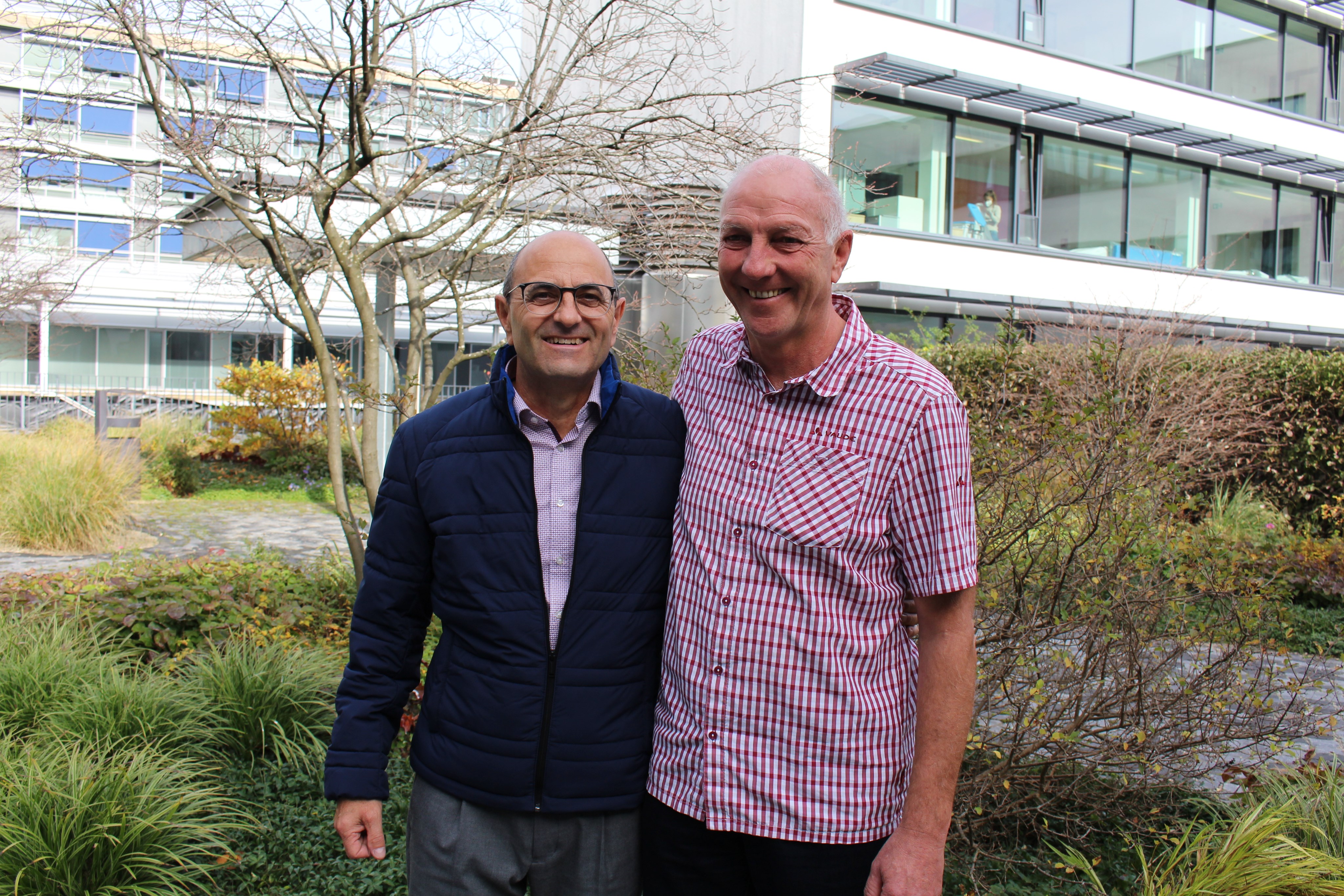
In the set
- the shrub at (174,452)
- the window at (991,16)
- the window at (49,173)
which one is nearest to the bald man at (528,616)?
the window at (49,173)

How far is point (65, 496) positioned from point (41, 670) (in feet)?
21.2

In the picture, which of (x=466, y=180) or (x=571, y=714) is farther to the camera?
(x=466, y=180)

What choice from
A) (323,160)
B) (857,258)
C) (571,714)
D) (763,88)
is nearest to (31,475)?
(323,160)

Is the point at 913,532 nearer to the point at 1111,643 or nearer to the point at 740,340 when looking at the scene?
the point at 740,340

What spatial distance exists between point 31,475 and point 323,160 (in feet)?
22.6

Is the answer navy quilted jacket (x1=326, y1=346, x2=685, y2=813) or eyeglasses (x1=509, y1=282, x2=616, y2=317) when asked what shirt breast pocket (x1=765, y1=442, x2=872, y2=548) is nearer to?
navy quilted jacket (x1=326, y1=346, x2=685, y2=813)

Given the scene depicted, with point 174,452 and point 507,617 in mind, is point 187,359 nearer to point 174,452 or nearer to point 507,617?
point 174,452

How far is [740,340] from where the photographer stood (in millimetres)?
2225

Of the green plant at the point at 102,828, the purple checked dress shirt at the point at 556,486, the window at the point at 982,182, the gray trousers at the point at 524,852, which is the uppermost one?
the window at the point at 982,182

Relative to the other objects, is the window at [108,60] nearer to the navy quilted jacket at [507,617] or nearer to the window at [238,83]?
the window at [238,83]

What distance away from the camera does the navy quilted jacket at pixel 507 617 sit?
2061 millimetres

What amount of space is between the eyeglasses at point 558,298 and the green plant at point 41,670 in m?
3.36

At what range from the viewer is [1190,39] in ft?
69.5

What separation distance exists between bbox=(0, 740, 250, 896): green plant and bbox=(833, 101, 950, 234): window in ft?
47.2
